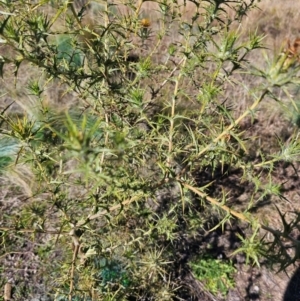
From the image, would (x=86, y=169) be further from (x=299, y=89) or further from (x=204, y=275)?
(x=299, y=89)

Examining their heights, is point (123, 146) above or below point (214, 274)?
above

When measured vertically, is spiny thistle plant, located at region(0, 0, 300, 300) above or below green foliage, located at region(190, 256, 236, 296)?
above

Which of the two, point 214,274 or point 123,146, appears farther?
point 214,274

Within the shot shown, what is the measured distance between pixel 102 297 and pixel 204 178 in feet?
4.33

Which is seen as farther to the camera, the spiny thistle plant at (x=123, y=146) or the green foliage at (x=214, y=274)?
the green foliage at (x=214, y=274)

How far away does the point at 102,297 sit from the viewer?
1.61 metres

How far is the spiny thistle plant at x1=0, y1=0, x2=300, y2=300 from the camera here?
3.20 ft

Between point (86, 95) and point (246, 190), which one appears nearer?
point (86, 95)

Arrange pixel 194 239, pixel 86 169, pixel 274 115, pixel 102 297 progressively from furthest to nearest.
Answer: pixel 274 115 < pixel 194 239 < pixel 102 297 < pixel 86 169

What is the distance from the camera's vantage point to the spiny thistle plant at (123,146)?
0.97m

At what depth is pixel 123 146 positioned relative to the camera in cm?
83

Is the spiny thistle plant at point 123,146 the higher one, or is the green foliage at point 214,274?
the spiny thistle plant at point 123,146

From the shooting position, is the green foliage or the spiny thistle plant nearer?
the spiny thistle plant

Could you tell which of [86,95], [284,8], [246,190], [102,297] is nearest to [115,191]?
[86,95]
